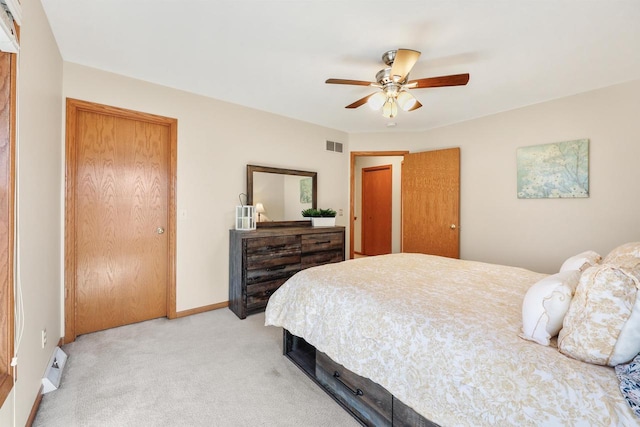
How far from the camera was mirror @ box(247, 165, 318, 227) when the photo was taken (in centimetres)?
350

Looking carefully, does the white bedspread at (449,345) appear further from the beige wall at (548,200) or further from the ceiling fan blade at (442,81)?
the beige wall at (548,200)

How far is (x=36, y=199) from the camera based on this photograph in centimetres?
170

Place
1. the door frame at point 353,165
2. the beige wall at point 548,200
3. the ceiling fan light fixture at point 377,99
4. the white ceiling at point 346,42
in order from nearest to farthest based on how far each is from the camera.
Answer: the white ceiling at point 346,42
the ceiling fan light fixture at point 377,99
the beige wall at point 548,200
the door frame at point 353,165

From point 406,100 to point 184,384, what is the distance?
2.65 metres

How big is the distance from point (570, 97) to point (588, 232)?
1441 mm

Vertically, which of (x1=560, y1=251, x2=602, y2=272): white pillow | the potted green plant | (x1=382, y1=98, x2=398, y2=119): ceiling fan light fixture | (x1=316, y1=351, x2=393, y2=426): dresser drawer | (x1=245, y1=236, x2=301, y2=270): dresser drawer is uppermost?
(x1=382, y1=98, x2=398, y2=119): ceiling fan light fixture

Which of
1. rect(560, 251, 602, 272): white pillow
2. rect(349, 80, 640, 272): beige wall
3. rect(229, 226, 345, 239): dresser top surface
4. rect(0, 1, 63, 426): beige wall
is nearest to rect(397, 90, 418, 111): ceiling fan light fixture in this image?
rect(560, 251, 602, 272): white pillow

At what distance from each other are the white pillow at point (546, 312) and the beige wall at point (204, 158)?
2.98 m

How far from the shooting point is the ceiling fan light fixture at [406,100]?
2.19 metres

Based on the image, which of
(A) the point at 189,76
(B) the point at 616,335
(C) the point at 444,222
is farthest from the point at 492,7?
(C) the point at 444,222

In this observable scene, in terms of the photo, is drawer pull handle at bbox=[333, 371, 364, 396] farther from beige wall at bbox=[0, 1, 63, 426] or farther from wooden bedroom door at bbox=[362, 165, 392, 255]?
wooden bedroom door at bbox=[362, 165, 392, 255]

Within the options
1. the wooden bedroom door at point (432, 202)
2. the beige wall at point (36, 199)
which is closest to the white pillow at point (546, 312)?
the beige wall at point (36, 199)

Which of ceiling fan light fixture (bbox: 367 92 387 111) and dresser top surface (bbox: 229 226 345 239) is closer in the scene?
ceiling fan light fixture (bbox: 367 92 387 111)

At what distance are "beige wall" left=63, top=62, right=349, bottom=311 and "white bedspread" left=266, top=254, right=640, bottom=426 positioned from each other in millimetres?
1430
